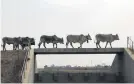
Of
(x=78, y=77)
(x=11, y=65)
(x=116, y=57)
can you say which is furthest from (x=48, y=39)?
(x=116, y=57)

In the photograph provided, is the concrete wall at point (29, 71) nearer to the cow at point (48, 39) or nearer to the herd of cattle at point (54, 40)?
the herd of cattle at point (54, 40)

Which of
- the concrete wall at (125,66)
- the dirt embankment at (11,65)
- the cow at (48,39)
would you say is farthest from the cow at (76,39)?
the dirt embankment at (11,65)

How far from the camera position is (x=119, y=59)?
27719 millimetres

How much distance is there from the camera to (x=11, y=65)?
77.0 ft

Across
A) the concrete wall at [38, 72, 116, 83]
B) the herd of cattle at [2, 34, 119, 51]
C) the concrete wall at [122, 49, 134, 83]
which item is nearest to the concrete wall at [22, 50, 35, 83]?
the herd of cattle at [2, 34, 119, 51]

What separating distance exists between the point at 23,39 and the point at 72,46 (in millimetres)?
3688

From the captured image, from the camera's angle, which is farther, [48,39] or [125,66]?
[48,39]

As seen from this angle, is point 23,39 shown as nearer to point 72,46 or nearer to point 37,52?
point 37,52

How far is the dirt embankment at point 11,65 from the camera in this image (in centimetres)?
2150

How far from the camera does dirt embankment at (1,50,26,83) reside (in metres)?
21.5

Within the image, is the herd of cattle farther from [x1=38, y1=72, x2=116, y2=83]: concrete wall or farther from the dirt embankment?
[x1=38, y1=72, x2=116, y2=83]: concrete wall

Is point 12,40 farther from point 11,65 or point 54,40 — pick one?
point 11,65

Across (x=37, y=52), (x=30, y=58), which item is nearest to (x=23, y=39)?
(x=37, y=52)

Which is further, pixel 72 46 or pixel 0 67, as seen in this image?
pixel 72 46
